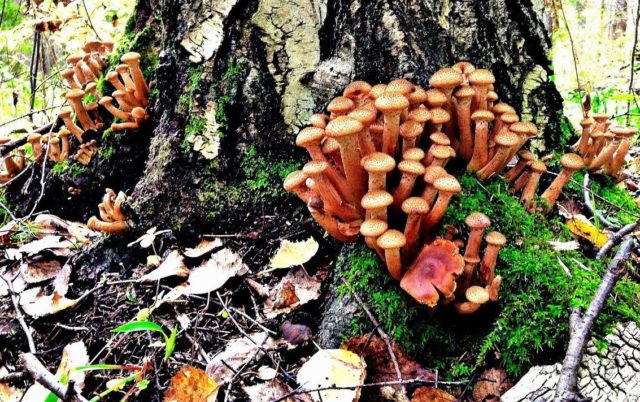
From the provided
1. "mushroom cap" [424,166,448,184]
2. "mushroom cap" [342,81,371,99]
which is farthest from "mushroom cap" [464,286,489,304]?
"mushroom cap" [342,81,371,99]

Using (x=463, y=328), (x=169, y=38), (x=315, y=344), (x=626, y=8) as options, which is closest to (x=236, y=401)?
(x=315, y=344)

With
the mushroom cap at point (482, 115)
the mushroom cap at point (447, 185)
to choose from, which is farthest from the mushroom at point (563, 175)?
the mushroom cap at point (447, 185)

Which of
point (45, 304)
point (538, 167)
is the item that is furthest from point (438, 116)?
point (45, 304)

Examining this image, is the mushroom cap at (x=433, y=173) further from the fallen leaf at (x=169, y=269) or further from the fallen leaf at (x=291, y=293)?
the fallen leaf at (x=169, y=269)

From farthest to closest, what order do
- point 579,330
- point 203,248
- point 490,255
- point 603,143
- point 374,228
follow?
point 603,143 < point 203,248 < point 490,255 < point 374,228 < point 579,330

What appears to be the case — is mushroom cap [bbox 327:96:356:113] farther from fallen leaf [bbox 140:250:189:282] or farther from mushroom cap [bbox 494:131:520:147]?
fallen leaf [bbox 140:250:189:282]

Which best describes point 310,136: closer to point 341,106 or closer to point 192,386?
point 341,106
